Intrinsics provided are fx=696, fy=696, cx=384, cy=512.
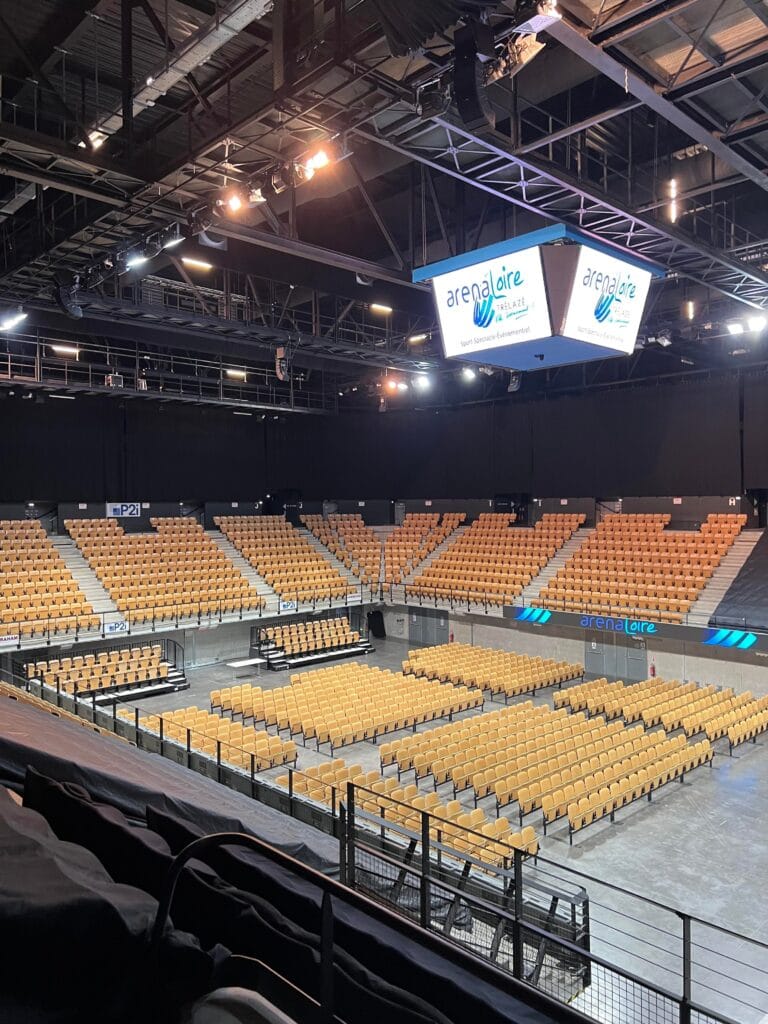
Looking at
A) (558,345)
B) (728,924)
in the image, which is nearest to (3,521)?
(558,345)

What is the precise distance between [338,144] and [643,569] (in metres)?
16.6

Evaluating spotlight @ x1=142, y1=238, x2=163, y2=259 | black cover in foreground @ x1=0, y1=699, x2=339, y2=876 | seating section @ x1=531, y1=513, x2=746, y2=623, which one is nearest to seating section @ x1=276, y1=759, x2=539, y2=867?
black cover in foreground @ x1=0, y1=699, x2=339, y2=876

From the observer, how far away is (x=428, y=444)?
98.7 feet

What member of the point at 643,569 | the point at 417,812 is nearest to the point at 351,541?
the point at 643,569

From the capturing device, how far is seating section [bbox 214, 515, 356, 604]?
77.4ft

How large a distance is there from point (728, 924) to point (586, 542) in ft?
54.5

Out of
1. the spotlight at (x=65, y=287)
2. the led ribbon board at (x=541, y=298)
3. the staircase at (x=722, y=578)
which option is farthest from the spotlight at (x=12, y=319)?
the staircase at (x=722, y=578)

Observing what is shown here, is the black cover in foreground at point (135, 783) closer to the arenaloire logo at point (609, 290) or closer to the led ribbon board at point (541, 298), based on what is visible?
the led ribbon board at point (541, 298)

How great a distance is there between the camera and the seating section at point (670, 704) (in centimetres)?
1419

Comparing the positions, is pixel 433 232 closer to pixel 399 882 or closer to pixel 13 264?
pixel 13 264

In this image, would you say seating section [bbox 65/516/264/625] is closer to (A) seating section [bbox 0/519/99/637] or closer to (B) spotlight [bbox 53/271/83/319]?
(A) seating section [bbox 0/519/99/637]

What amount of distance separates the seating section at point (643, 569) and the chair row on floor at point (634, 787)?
20.7ft

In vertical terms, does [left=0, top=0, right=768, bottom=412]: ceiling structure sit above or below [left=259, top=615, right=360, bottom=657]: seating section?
above

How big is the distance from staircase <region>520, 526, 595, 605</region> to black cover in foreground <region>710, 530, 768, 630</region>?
17.5 ft
